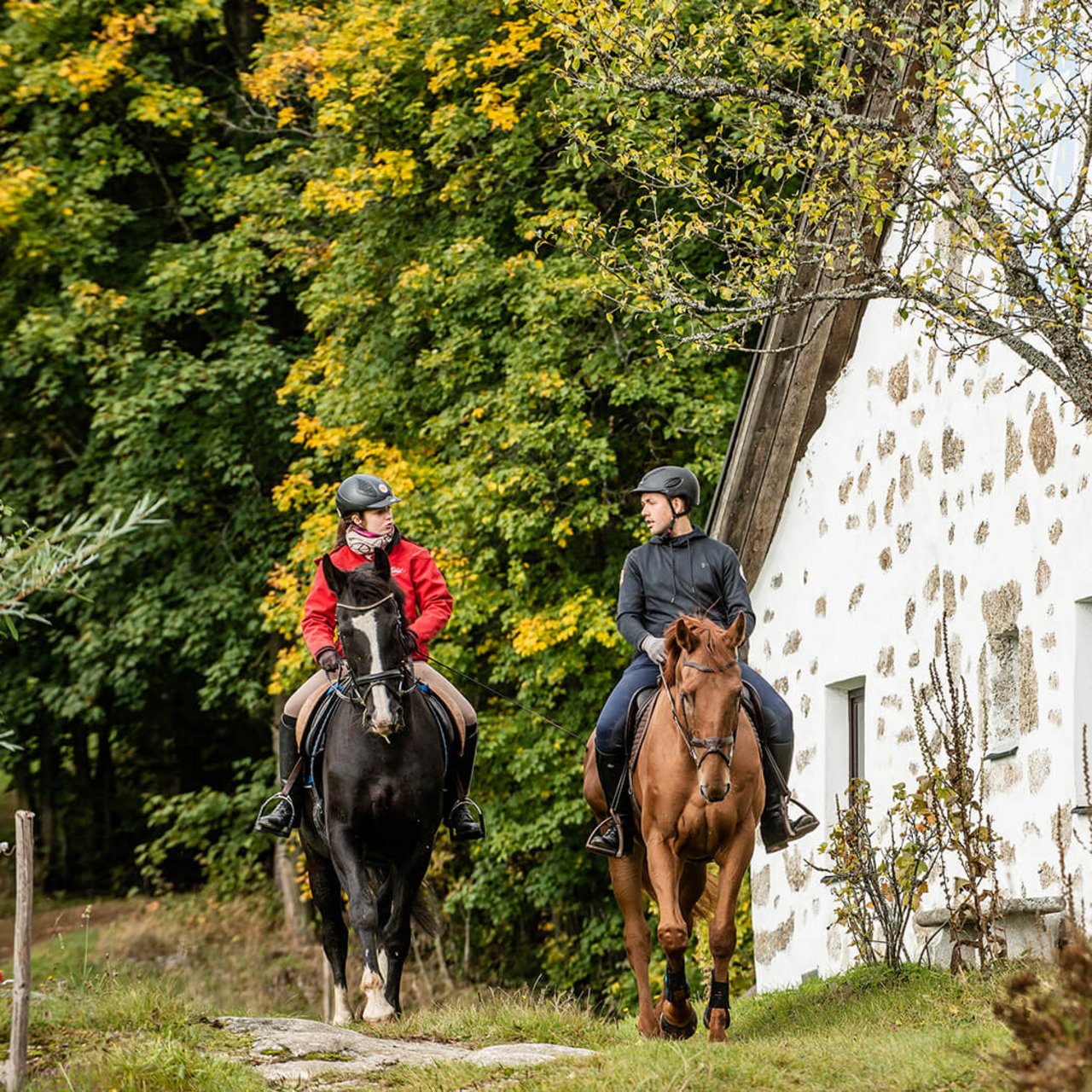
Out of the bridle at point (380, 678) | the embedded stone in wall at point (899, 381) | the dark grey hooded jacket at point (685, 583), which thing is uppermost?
the embedded stone in wall at point (899, 381)

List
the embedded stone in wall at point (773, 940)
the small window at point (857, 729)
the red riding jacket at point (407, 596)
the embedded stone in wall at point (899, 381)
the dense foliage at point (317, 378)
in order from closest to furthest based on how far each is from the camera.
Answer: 1. the red riding jacket at point (407, 596)
2. the embedded stone in wall at point (899, 381)
3. the small window at point (857, 729)
4. the embedded stone in wall at point (773, 940)
5. the dense foliage at point (317, 378)

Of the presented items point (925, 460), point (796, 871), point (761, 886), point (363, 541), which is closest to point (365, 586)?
point (363, 541)

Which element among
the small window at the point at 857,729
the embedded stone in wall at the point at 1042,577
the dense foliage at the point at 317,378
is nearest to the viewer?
the embedded stone in wall at the point at 1042,577

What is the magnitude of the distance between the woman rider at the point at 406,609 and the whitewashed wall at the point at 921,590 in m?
3.16

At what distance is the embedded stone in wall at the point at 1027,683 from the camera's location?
11.1m

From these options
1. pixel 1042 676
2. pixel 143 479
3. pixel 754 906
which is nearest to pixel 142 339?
pixel 143 479

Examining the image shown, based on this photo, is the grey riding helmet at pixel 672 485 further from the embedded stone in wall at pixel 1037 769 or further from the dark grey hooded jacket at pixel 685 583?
the embedded stone in wall at pixel 1037 769

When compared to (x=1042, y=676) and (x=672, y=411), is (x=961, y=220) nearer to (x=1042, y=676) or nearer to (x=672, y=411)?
(x=1042, y=676)

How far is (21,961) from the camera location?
7.80m

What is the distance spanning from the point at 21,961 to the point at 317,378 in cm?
1572

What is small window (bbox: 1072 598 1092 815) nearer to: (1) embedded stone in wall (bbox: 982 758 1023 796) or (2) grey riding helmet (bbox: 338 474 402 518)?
(1) embedded stone in wall (bbox: 982 758 1023 796)

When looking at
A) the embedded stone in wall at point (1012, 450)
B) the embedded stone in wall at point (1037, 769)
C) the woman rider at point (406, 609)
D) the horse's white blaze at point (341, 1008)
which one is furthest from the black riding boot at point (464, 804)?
the embedded stone in wall at point (1012, 450)

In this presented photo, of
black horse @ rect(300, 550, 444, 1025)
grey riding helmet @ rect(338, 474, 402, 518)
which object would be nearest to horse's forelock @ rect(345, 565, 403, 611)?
black horse @ rect(300, 550, 444, 1025)

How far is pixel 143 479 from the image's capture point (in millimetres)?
23906
